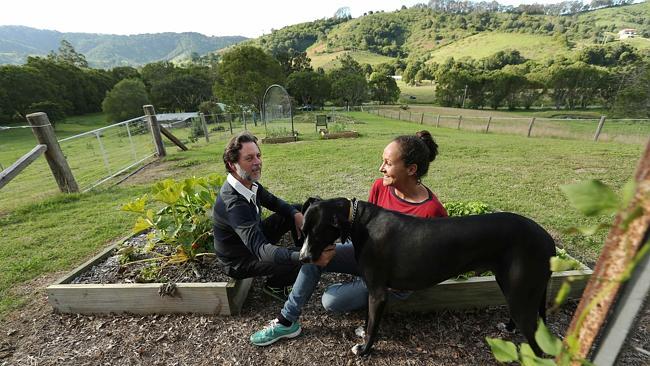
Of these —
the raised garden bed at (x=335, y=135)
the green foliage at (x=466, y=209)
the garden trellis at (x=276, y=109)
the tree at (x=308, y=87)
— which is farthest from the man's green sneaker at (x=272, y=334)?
the tree at (x=308, y=87)

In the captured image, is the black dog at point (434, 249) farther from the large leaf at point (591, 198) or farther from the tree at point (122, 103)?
the tree at point (122, 103)

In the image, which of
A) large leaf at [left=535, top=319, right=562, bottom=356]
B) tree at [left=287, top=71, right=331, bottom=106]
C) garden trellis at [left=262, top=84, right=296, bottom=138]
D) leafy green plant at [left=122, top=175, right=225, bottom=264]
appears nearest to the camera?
large leaf at [left=535, top=319, right=562, bottom=356]

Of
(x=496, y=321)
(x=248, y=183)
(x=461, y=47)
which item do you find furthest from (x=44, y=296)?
→ (x=461, y=47)

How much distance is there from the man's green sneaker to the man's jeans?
0.29 feet

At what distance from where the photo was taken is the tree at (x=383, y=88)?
68.1m

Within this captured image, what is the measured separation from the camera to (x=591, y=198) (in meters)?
0.57

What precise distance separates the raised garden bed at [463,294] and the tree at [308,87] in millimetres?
60265

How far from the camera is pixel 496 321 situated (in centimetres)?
261

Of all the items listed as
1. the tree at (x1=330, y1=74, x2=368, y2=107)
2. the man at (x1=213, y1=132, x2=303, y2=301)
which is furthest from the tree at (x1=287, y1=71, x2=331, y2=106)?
the man at (x1=213, y1=132, x2=303, y2=301)

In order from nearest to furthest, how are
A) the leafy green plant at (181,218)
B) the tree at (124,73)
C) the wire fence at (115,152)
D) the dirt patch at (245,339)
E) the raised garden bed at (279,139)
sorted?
the dirt patch at (245,339) < the leafy green plant at (181,218) < the wire fence at (115,152) < the raised garden bed at (279,139) < the tree at (124,73)

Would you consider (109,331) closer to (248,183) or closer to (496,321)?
(248,183)

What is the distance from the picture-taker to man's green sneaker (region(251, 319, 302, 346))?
8.04 feet

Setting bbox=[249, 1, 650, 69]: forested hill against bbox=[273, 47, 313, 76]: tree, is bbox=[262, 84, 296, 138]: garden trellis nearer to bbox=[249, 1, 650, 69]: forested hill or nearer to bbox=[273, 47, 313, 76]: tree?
bbox=[273, 47, 313, 76]: tree

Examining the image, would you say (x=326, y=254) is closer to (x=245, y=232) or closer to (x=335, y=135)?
(x=245, y=232)
